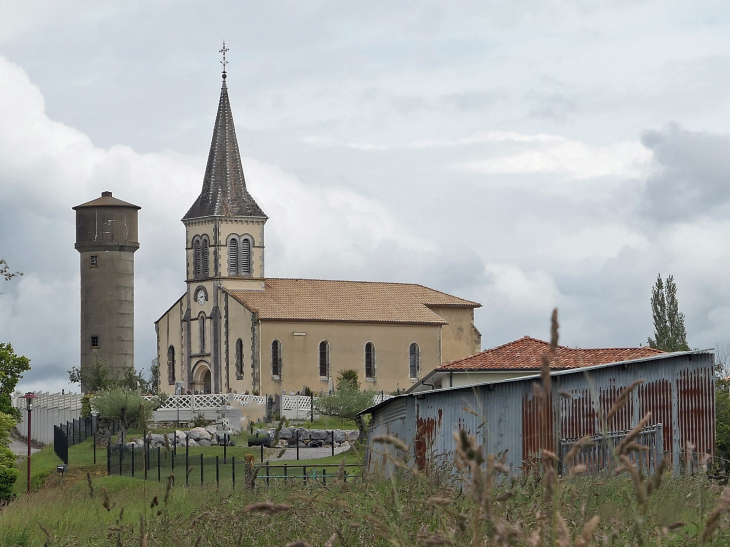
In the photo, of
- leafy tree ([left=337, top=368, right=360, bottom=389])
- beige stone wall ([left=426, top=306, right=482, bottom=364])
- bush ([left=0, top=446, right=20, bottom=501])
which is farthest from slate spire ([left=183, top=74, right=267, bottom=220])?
bush ([left=0, top=446, right=20, bottom=501])

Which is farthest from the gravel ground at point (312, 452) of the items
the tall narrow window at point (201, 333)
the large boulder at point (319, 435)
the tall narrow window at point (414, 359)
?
the tall narrow window at point (201, 333)

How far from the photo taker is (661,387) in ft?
77.7

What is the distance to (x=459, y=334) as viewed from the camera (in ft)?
226

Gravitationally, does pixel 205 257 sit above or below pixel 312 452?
above

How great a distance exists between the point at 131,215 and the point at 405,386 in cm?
2044

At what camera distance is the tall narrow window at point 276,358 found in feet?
204

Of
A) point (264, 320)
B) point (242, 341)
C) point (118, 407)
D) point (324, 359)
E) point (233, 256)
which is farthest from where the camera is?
point (233, 256)

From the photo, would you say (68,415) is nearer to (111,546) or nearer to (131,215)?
(131,215)

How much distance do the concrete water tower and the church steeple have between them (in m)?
5.27

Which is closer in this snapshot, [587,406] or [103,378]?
[587,406]

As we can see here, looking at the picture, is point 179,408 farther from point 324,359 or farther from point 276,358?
point 324,359

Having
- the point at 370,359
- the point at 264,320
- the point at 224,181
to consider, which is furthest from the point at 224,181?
the point at 370,359

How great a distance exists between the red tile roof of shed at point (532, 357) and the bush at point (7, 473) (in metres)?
12.9

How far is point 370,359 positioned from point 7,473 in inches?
1441
